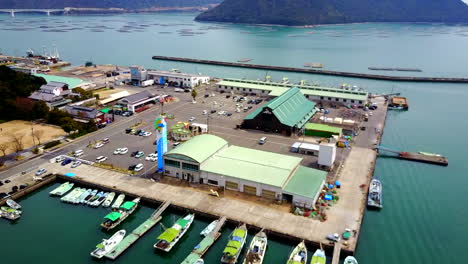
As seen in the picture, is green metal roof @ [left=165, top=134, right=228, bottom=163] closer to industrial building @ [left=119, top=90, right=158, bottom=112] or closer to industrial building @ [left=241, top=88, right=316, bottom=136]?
industrial building @ [left=241, top=88, right=316, bottom=136]

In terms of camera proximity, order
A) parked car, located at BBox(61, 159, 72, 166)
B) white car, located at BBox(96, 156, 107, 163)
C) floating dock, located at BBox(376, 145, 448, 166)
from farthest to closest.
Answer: floating dock, located at BBox(376, 145, 448, 166), white car, located at BBox(96, 156, 107, 163), parked car, located at BBox(61, 159, 72, 166)

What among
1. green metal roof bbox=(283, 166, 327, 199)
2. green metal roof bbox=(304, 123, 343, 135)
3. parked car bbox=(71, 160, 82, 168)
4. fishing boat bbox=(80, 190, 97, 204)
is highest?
green metal roof bbox=(304, 123, 343, 135)

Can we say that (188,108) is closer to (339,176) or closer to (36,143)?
(36,143)

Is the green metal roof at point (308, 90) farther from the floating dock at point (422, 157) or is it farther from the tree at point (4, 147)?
the tree at point (4, 147)

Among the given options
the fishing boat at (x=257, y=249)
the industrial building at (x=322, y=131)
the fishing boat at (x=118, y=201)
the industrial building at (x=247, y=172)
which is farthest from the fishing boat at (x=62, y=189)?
the industrial building at (x=322, y=131)

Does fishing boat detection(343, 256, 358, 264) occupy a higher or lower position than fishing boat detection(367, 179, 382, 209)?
lower

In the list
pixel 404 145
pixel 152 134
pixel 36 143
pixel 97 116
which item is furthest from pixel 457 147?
pixel 36 143

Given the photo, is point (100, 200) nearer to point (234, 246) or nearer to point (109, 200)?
point (109, 200)

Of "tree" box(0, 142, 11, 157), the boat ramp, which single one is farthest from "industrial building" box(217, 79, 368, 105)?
the boat ramp

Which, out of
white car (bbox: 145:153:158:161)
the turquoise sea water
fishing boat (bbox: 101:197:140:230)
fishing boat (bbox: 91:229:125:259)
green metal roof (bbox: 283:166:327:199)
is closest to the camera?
fishing boat (bbox: 91:229:125:259)
